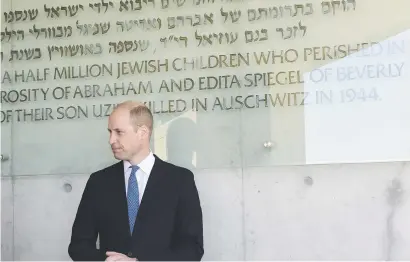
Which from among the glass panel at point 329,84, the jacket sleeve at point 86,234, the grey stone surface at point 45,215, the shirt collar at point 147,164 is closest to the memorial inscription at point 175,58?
the glass panel at point 329,84

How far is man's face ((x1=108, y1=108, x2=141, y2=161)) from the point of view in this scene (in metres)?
3.69

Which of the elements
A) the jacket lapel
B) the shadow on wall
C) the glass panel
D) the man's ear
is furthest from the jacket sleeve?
the glass panel

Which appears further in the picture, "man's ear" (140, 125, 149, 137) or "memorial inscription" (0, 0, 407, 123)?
"memorial inscription" (0, 0, 407, 123)

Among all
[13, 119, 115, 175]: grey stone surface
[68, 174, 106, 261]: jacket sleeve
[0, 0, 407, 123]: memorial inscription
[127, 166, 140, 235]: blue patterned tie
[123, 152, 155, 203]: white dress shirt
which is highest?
[0, 0, 407, 123]: memorial inscription

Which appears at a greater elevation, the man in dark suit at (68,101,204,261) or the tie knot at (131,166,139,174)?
the tie knot at (131,166,139,174)

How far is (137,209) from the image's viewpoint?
147 inches

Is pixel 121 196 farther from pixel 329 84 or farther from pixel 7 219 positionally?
pixel 329 84

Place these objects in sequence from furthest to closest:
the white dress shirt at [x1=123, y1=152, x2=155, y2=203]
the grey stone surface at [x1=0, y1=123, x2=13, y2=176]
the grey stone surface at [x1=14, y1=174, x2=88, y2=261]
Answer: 1. the grey stone surface at [x1=0, y1=123, x2=13, y2=176]
2. the grey stone surface at [x1=14, y1=174, x2=88, y2=261]
3. the white dress shirt at [x1=123, y1=152, x2=155, y2=203]

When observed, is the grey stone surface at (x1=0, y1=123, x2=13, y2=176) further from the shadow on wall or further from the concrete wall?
the shadow on wall

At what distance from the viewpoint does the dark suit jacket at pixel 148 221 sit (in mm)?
3656

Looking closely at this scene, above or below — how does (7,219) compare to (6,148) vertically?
below

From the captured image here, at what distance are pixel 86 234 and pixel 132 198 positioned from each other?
1.05ft

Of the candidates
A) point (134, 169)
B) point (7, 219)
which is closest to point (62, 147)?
point (7, 219)

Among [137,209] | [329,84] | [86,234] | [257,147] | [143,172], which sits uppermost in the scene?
[329,84]
